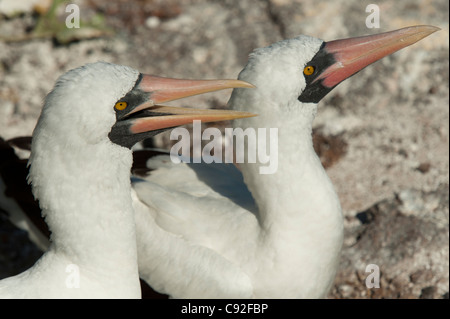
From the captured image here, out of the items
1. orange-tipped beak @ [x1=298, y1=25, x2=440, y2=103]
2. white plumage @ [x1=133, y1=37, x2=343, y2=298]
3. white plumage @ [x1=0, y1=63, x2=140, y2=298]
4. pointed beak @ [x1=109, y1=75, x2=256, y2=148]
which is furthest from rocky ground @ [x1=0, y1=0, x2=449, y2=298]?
pointed beak @ [x1=109, y1=75, x2=256, y2=148]

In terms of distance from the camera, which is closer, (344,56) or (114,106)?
(114,106)

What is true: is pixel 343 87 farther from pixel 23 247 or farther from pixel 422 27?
pixel 23 247

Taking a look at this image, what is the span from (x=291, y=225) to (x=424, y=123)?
2.66 meters

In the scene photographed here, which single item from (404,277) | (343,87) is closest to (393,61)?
(343,87)

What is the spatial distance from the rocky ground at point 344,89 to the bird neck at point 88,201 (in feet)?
6.92

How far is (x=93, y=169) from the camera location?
3.25 meters

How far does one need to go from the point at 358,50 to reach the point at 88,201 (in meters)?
1.75

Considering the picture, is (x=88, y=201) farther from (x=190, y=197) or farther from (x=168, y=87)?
(x=190, y=197)

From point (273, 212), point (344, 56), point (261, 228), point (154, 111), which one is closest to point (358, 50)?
point (344, 56)

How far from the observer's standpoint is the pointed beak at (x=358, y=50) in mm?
3996

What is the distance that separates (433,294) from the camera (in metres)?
4.87

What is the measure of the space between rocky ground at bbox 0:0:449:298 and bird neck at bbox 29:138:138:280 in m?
2.11

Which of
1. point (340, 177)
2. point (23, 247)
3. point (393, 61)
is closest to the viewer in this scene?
point (23, 247)

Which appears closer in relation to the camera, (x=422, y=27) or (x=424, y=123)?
(x=422, y=27)
